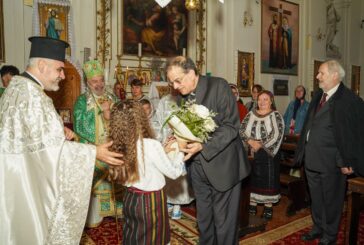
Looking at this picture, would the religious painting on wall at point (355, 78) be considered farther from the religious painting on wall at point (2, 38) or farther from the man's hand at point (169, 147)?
the man's hand at point (169, 147)

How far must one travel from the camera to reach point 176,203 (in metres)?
5.16

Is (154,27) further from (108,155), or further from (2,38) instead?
(108,155)

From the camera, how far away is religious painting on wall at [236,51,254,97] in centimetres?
1002

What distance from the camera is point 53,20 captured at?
22.7 ft

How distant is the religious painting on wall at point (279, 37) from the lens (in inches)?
424

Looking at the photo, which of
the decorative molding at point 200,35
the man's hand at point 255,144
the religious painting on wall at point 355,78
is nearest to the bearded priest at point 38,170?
the man's hand at point 255,144

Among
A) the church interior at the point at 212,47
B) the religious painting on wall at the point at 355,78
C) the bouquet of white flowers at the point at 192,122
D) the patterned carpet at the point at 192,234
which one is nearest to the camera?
the bouquet of white flowers at the point at 192,122

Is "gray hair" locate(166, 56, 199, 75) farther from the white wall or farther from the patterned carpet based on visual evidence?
the white wall

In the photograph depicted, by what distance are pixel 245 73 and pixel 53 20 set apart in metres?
5.70

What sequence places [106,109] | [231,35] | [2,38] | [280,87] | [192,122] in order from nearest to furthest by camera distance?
[192,122] → [106,109] → [2,38] → [231,35] → [280,87]

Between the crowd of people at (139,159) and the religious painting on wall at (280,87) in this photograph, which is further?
the religious painting on wall at (280,87)

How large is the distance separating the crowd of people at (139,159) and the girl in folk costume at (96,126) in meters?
1.43

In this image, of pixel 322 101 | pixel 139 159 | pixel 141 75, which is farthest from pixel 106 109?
pixel 141 75

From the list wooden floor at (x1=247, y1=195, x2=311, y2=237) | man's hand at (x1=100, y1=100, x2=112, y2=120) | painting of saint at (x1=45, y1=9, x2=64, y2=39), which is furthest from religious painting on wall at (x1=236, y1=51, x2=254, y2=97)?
man's hand at (x1=100, y1=100, x2=112, y2=120)
